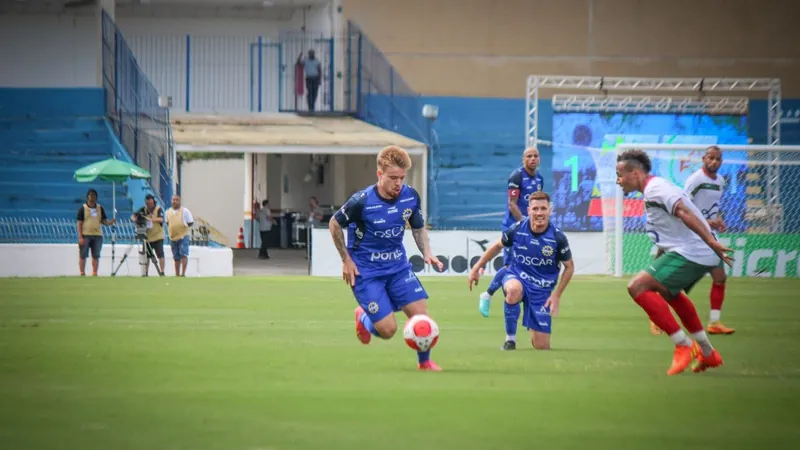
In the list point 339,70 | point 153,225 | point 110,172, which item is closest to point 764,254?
point 153,225

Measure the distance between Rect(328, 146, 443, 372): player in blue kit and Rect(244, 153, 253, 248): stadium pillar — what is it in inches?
1349

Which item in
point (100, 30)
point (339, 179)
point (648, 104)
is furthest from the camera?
point (339, 179)

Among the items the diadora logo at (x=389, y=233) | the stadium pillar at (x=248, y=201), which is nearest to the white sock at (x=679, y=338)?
the diadora logo at (x=389, y=233)

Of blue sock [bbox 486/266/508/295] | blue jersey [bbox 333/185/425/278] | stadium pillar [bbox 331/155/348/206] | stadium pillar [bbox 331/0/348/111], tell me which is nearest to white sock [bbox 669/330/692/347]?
blue jersey [bbox 333/185/425/278]

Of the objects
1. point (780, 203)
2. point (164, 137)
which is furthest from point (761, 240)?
point (164, 137)

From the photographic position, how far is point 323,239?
3281 cm

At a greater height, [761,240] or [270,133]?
[270,133]

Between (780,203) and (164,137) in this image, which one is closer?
(780,203)

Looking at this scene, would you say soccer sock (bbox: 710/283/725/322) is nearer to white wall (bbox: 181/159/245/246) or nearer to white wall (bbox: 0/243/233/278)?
white wall (bbox: 0/243/233/278)

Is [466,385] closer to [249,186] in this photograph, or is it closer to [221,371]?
[221,371]

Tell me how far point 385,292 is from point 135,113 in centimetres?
3002

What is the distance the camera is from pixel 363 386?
1002cm

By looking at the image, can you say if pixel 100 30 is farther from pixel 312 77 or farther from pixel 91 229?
pixel 91 229

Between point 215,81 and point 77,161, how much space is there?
8971 millimetres
